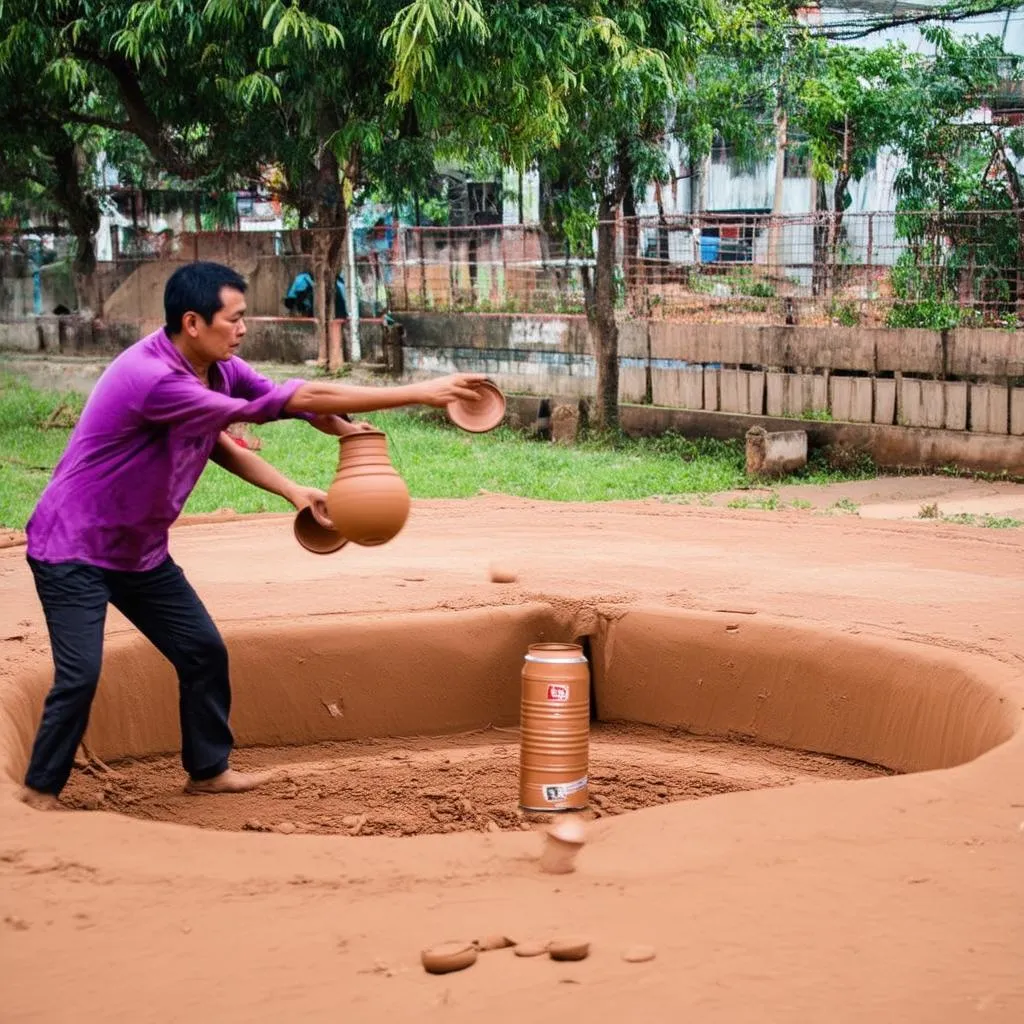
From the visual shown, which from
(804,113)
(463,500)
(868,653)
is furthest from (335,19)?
(868,653)

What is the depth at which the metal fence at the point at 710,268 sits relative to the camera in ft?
37.8

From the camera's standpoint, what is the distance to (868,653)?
575 centimetres

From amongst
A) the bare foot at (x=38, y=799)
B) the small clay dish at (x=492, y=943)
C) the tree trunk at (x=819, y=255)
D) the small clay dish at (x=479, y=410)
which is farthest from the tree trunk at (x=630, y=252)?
the small clay dish at (x=492, y=943)

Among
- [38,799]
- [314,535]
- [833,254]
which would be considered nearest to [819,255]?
[833,254]

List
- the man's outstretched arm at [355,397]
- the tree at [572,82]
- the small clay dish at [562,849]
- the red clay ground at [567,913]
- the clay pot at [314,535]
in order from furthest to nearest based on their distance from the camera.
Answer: the tree at [572,82], the clay pot at [314,535], the man's outstretched arm at [355,397], the small clay dish at [562,849], the red clay ground at [567,913]

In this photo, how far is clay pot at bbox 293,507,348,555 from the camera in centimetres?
506

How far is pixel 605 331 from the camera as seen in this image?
541 inches

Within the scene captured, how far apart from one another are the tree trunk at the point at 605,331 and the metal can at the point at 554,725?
876cm

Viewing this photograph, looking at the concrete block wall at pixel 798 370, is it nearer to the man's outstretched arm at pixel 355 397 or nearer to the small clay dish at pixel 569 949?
the man's outstretched arm at pixel 355 397

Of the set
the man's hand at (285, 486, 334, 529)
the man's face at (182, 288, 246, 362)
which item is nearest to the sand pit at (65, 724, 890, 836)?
the man's hand at (285, 486, 334, 529)

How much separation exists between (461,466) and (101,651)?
Result: 24.6ft

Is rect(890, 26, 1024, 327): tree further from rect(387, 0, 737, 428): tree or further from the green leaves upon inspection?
the green leaves

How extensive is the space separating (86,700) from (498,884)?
5.41 ft

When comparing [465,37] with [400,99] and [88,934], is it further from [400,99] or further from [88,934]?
[88,934]
